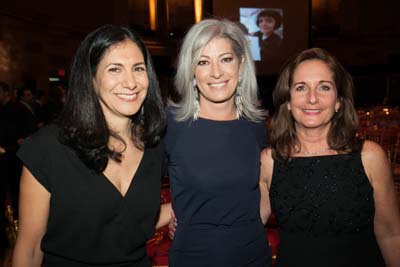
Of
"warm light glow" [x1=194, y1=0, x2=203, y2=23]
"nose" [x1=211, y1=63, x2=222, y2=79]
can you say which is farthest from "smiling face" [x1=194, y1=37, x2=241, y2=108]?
"warm light glow" [x1=194, y1=0, x2=203, y2=23]

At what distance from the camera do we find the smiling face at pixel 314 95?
198 centimetres

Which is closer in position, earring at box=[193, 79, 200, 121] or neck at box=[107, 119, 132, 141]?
neck at box=[107, 119, 132, 141]

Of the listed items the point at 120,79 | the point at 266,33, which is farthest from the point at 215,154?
the point at 266,33

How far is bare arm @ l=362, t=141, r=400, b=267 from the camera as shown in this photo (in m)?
1.96

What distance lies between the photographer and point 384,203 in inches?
77.4

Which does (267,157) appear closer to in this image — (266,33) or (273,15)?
(266,33)

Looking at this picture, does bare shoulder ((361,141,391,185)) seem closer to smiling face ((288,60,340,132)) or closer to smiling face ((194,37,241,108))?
smiling face ((288,60,340,132))

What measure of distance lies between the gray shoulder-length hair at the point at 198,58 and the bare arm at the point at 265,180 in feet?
0.86

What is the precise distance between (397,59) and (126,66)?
50.8 feet

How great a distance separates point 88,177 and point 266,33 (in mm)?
12598

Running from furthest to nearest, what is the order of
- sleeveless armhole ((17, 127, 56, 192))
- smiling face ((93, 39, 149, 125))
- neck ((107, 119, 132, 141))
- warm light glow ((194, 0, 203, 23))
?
warm light glow ((194, 0, 203, 23)) < neck ((107, 119, 132, 141)) < smiling face ((93, 39, 149, 125)) < sleeveless armhole ((17, 127, 56, 192))

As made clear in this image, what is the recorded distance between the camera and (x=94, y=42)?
1632 millimetres

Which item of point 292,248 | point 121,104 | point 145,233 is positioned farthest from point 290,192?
point 121,104

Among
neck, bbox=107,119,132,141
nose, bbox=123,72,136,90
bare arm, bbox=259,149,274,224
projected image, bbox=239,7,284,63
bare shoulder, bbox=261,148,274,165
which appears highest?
projected image, bbox=239,7,284,63
